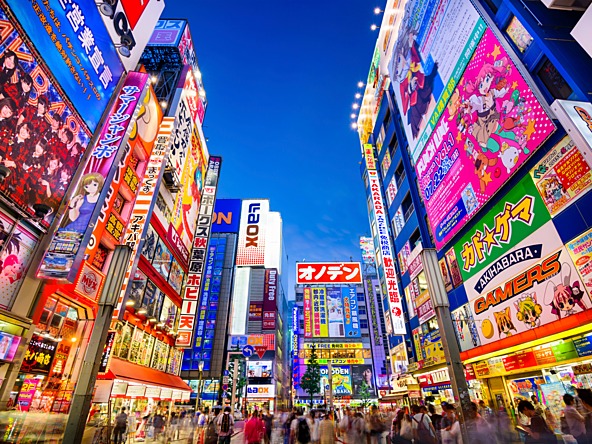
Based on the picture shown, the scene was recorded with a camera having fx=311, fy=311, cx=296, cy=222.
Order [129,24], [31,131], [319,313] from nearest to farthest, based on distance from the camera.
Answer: [31,131]
[129,24]
[319,313]

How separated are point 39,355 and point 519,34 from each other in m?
22.6

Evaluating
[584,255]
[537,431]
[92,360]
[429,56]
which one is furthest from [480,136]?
[92,360]

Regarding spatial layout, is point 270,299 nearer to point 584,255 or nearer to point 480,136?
point 480,136

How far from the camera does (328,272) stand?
5638 centimetres

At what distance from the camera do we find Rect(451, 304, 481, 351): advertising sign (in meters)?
15.2

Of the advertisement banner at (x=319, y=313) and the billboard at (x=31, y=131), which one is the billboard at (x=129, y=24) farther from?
the advertisement banner at (x=319, y=313)

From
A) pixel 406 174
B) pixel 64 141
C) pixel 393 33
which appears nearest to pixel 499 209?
pixel 406 174

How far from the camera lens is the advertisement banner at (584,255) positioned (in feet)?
29.3

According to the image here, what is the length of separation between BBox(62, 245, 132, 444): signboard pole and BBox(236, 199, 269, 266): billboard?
63389 mm

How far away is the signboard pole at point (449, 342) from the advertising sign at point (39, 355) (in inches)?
541

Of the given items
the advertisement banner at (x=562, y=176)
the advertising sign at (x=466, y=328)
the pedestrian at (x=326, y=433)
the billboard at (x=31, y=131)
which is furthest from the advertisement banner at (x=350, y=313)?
the billboard at (x=31, y=131)

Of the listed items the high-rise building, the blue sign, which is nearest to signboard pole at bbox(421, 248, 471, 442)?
the high-rise building

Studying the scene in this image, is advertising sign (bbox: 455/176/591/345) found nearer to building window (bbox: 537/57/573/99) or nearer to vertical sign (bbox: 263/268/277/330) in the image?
building window (bbox: 537/57/573/99)

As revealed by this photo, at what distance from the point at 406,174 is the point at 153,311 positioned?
2150 centimetres
